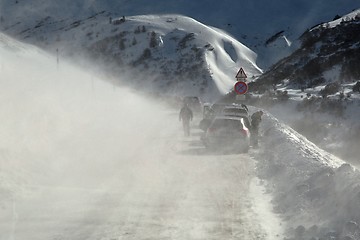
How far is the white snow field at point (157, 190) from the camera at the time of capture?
26.9 ft

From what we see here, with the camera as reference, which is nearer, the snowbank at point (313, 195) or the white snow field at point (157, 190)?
the snowbank at point (313, 195)

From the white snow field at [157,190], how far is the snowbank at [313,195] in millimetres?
23

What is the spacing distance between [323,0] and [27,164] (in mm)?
195780

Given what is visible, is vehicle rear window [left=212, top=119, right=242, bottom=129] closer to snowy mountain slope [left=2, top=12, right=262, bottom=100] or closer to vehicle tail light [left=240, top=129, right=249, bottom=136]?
vehicle tail light [left=240, top=129, right=249, bottom=136]

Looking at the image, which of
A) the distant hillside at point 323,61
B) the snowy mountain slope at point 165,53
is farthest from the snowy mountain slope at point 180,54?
the distant hillside at point 323,61

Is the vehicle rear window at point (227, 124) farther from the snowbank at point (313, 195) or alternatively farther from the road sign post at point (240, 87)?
the snowbank at point (313, 195)

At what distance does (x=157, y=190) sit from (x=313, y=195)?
3372 mm

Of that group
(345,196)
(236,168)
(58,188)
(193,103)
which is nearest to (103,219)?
(58,188)

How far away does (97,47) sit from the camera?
509ft

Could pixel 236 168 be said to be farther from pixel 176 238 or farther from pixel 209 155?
pixel 176 238

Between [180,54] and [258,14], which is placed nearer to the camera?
[180,54]

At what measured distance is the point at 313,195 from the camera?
988 centimetres

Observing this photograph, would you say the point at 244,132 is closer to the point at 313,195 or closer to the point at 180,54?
the point at 313,195

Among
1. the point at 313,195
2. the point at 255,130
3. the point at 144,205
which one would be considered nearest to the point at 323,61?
the point at 255,130
